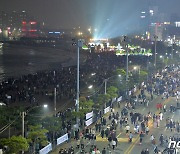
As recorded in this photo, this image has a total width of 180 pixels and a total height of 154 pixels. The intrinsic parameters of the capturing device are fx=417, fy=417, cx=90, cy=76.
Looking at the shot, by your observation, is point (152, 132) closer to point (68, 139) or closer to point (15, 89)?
point (68, 139)

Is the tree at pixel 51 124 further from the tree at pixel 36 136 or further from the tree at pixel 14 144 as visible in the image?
the tree at pixel 14 144

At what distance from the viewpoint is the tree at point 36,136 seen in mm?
26500

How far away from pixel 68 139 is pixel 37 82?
3073 centimetres

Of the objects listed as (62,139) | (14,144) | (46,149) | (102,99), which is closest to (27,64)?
(102,99)

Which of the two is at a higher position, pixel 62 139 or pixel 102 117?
pixel 62 139

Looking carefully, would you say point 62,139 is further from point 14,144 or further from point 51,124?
point 14,144

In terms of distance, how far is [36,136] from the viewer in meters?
26.6

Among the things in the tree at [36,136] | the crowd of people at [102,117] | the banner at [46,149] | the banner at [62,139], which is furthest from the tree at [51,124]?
the tree at [36,136]

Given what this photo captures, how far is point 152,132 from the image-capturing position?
35219 mm

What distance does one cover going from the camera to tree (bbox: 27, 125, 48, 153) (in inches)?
1043

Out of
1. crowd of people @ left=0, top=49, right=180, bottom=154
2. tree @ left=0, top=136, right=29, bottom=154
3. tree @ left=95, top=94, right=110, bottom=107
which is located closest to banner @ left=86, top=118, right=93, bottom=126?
crowd of people @ left=0, top=49, right=180, bottom=154

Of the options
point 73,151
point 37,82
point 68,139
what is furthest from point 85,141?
point 37,82

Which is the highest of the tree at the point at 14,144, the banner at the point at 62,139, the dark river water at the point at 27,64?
the tree at the point at 14,144

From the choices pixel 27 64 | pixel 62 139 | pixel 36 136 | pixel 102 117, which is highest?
pixel 36 136
